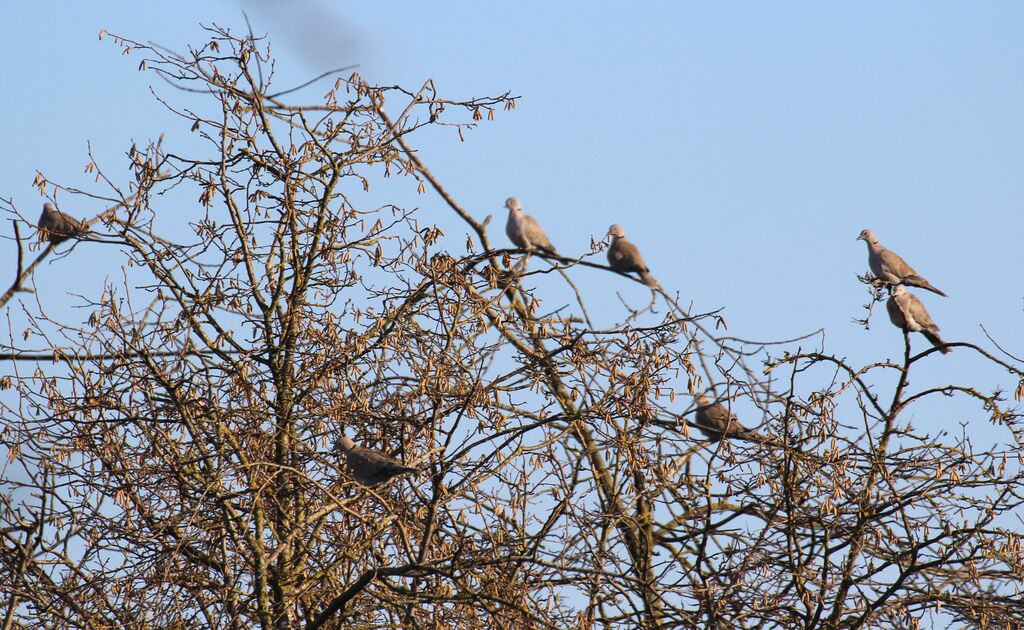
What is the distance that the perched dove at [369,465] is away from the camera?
703 cm

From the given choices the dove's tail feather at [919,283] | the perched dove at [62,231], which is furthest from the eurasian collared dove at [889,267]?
the perched dove at [62,231]

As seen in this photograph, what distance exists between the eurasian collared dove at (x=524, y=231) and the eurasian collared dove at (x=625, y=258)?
1.98 feet

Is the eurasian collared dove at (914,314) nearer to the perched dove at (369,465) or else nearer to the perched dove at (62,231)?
the perched dove at (369,465)

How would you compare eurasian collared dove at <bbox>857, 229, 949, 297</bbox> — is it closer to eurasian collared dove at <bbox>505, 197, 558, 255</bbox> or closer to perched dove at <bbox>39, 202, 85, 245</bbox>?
eurasian collared dove at <bbox>505, 197, 558, 255</bbox>

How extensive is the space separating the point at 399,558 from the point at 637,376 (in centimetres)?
175

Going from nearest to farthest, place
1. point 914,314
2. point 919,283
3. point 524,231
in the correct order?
point 914,314, point 919,283, point 524,231

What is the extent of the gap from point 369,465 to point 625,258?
4530 mm

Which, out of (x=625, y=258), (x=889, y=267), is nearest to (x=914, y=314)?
(x=889, y=267)

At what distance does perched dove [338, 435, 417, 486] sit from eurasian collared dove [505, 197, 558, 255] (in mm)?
3621

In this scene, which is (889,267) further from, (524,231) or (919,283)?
(524,231)

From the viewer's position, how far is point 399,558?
719 cm

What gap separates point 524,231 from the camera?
415 inches

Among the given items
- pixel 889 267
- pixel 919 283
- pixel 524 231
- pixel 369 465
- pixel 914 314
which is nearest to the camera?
pixel 369 465

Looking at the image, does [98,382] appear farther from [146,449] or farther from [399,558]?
[399,558]
